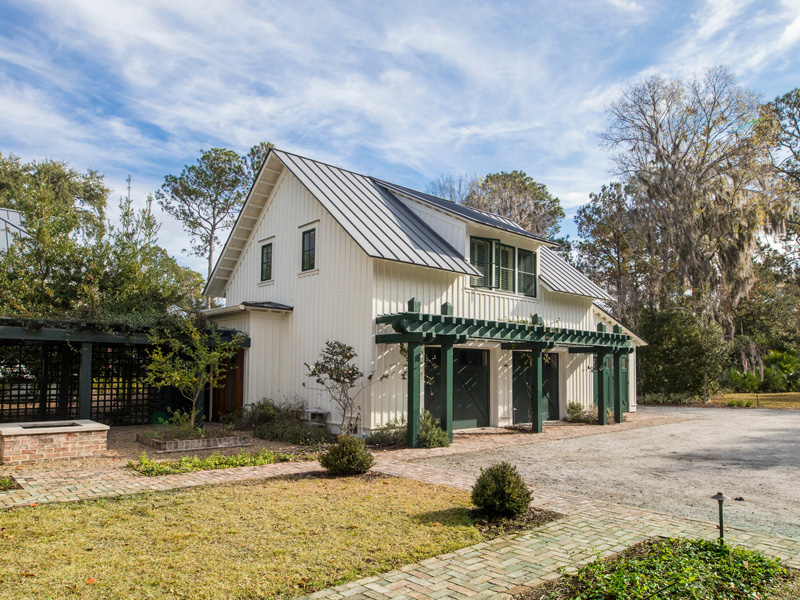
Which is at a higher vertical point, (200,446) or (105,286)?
(105,286)

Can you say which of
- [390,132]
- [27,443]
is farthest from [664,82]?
[27,443]

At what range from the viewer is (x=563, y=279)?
62.2 ft

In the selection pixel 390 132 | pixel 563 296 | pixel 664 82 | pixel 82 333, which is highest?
pixel 664 82

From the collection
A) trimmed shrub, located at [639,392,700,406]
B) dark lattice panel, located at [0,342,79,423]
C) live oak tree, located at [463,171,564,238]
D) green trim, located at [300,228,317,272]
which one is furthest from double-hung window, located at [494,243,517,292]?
live oak tree, located at [463,171,564,238]

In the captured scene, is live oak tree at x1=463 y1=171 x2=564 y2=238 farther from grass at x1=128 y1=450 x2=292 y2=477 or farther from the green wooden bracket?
grass at x1=128 y1=450 x2=292 y2=477

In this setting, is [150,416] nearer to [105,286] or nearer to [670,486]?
[105,286]

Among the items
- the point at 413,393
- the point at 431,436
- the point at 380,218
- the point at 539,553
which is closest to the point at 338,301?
the point at 380,218

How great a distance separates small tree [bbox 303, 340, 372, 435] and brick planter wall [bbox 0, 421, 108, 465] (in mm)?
4227

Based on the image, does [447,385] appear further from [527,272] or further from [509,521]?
[509,521]

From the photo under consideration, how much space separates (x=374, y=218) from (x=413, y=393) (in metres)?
4.89

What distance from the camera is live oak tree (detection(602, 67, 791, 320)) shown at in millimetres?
26781

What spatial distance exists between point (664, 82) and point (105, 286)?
27311 mm

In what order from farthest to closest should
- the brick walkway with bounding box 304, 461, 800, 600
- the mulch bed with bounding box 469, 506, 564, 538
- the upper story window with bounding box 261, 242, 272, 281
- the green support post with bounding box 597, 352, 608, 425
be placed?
the green support post with bounding box 597, 352, 608, 425 → the upper story window with bounding box 261, 242, 272, 281 → the mulch bed with bounding box 469, 506, 564, 538 → the brick walkway with bounding box 304, 461, 800, 600

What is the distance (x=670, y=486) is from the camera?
8445mm
